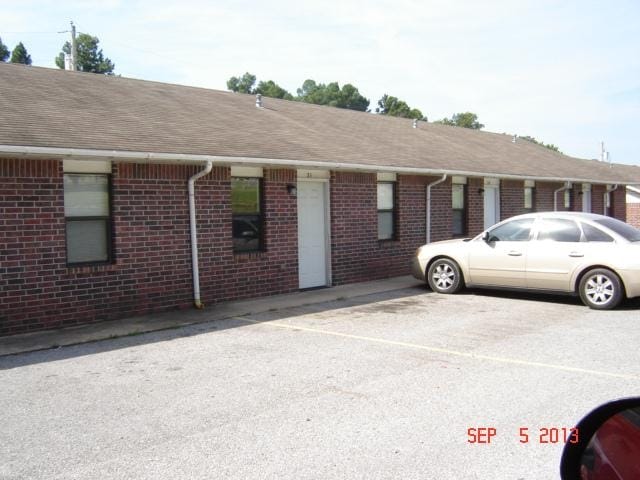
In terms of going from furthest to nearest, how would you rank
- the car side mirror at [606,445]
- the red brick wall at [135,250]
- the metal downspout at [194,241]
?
the metal downspout at [194,241], the red brick wall at [135,250], the car side mirror at [606,445]

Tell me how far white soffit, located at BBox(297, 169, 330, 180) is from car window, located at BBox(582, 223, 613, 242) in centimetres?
505

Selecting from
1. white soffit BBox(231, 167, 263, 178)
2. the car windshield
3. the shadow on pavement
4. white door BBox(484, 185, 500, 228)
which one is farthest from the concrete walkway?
white door BBox(484, 185, 500, 228)

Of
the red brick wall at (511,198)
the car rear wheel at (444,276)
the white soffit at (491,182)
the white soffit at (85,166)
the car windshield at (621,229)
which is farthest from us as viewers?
the red brick wall at (511,198)

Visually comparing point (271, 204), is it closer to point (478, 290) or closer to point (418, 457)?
point (478, 290)

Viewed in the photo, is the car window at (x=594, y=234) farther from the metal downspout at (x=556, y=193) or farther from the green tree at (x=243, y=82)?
the green tree at (x=243, y=82)

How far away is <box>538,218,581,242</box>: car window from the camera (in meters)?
10.4

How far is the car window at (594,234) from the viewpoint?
10039 millimetres

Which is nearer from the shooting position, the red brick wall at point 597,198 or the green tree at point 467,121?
the red brick wall at point 597,198

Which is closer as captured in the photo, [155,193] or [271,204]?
[155,193]

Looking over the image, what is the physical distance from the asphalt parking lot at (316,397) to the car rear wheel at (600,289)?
52cm

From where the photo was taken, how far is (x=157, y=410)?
536cm

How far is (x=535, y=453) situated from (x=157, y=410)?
3087 millimetres

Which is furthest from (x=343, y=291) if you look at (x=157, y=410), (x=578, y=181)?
(x=578, y=181)

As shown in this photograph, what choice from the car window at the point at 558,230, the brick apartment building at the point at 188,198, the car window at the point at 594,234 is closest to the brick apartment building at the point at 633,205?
the brick apartment building at the point at 188,198
